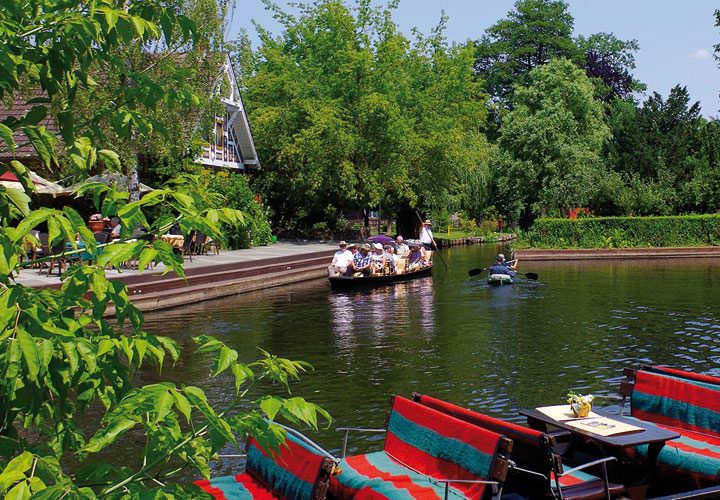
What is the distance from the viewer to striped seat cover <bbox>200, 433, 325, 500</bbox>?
5.85 meters

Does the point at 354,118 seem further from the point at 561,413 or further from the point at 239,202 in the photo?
the point at 561,413

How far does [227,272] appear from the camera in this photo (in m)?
28.1

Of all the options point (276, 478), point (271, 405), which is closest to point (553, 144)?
point (276, 478)

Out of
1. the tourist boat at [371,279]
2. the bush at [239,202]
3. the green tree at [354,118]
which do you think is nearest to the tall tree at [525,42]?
the green tree at [354,118]

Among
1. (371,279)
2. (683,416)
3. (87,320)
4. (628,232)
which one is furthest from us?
(628,232)

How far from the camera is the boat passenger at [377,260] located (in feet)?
99.7

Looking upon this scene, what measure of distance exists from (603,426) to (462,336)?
10.5 meters

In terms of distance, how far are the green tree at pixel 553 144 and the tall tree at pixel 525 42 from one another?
2900 cm

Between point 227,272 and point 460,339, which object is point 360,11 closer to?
point 227,272

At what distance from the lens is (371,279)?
30.3 m

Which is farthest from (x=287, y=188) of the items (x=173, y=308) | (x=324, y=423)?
(x=324, y=423)

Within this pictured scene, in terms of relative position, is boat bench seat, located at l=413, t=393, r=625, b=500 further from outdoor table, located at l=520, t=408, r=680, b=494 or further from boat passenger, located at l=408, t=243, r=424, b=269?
boat passenger, located at l=408, t=243, r=424, b=269

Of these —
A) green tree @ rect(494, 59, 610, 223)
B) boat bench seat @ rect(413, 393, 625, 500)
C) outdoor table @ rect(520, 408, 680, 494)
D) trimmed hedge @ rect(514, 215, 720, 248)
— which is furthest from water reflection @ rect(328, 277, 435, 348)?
green tree @ rect(494, 59, 610, 223)

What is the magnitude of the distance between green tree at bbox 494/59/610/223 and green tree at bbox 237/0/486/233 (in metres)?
4.27
